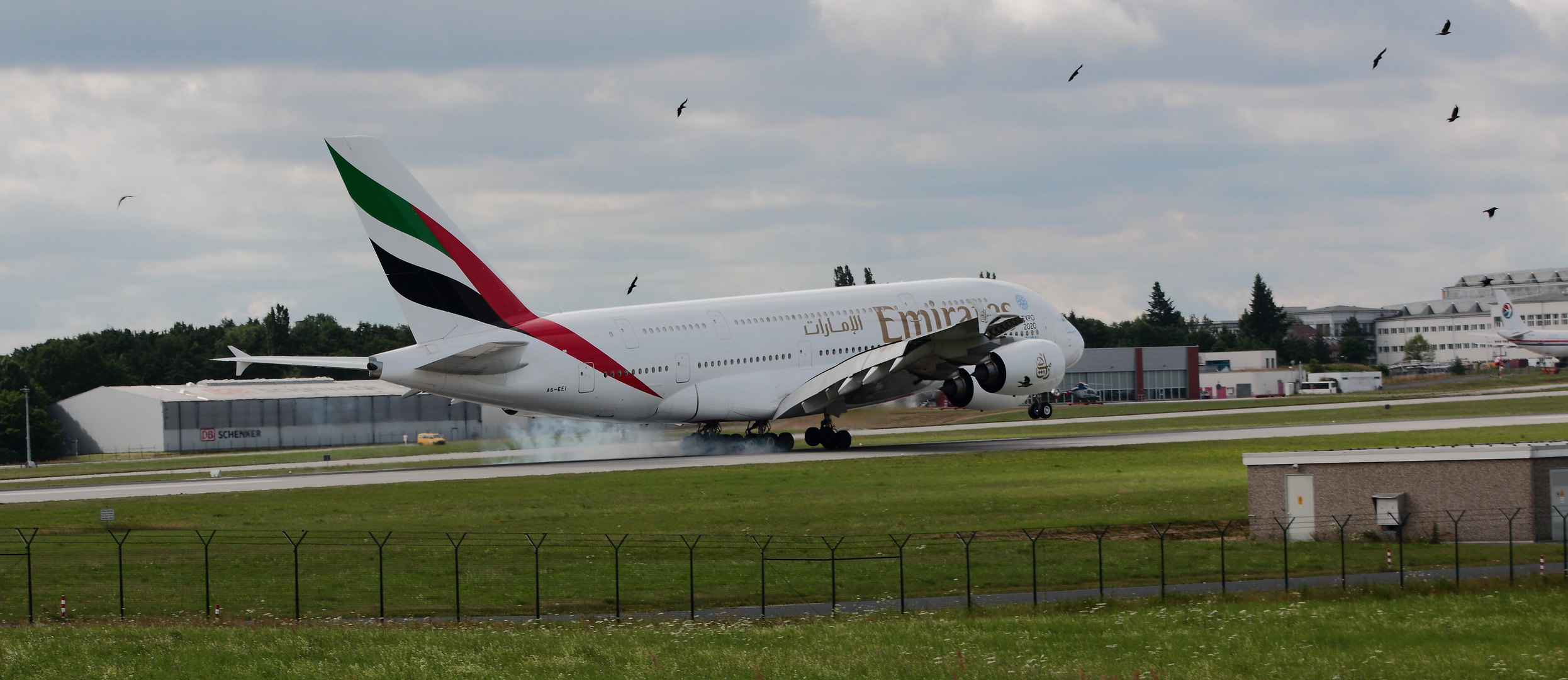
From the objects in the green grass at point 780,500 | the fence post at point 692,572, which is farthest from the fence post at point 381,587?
the fence post at point 692,572

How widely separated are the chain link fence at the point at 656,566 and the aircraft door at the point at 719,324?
21.8 metres

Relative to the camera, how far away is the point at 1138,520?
36.1 meters

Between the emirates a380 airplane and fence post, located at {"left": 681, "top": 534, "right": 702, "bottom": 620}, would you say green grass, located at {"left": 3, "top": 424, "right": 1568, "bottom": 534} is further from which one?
the emirates a380 airplane

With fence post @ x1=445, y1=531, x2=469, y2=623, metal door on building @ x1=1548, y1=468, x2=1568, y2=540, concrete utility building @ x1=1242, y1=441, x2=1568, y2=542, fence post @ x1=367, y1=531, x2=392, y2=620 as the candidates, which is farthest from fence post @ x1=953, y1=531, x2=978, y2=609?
metal door on building @ x1=1548, y1=468, x2=1568, y2=540

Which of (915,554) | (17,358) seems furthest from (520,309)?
(17,358)

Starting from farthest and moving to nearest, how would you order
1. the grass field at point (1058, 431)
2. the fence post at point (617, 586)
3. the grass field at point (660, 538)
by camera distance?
the grass field at point (1058, 431) < the grass field at point (660, 538) < the fence post at point (617, 586)

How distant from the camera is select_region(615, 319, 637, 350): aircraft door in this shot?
53250 mm

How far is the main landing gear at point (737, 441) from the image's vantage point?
5903cm

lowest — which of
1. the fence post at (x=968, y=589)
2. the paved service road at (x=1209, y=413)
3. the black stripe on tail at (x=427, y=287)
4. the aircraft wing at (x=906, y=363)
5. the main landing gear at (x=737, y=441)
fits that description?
the fence post at (x=968, y=589)

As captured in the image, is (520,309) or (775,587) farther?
(520,309)

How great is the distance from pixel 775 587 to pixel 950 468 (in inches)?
869

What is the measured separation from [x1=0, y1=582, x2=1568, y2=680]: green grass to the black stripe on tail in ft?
82.7

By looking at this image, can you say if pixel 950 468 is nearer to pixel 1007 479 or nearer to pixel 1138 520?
pixel 1007 479

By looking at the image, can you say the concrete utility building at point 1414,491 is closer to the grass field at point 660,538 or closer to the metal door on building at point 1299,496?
the metal door on building at point 1299,496
